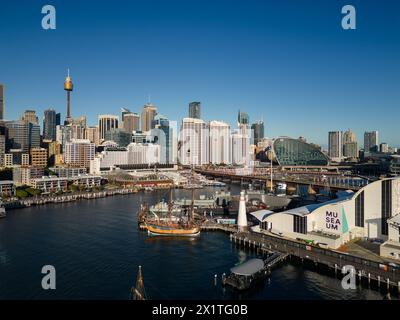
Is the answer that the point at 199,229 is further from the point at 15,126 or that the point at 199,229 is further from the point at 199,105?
the point at 199,105

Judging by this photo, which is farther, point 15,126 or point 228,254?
point 15,126

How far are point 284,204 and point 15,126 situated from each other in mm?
60620

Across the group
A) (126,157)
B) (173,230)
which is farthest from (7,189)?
(126,157)

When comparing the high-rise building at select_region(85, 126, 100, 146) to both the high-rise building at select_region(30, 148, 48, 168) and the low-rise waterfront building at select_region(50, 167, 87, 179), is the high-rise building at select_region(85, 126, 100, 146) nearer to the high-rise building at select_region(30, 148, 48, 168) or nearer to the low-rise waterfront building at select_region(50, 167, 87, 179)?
the high-rise building at select_region(30, 148, 48, 168)

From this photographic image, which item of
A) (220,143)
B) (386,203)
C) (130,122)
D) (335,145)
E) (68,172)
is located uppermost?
(130,122)

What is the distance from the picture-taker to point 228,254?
1512 centimetres

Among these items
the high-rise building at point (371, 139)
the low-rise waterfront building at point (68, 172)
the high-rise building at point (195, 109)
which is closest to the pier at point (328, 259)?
the low-rise waterfront building at point (68, 172)

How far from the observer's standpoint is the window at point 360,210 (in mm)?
15312

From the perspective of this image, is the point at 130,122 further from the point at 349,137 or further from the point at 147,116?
the point at 349,137

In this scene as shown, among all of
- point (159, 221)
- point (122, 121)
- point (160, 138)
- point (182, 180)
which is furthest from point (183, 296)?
point (122, 121)

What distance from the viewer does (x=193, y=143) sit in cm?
7525

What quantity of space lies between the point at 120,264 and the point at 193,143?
62.2 m

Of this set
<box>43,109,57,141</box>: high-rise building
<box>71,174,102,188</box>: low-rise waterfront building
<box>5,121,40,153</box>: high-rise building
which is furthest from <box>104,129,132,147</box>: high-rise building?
<box>71,174,102,188</box>: low-rise waterfront building

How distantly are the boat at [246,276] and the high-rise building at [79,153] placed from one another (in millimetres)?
44302
